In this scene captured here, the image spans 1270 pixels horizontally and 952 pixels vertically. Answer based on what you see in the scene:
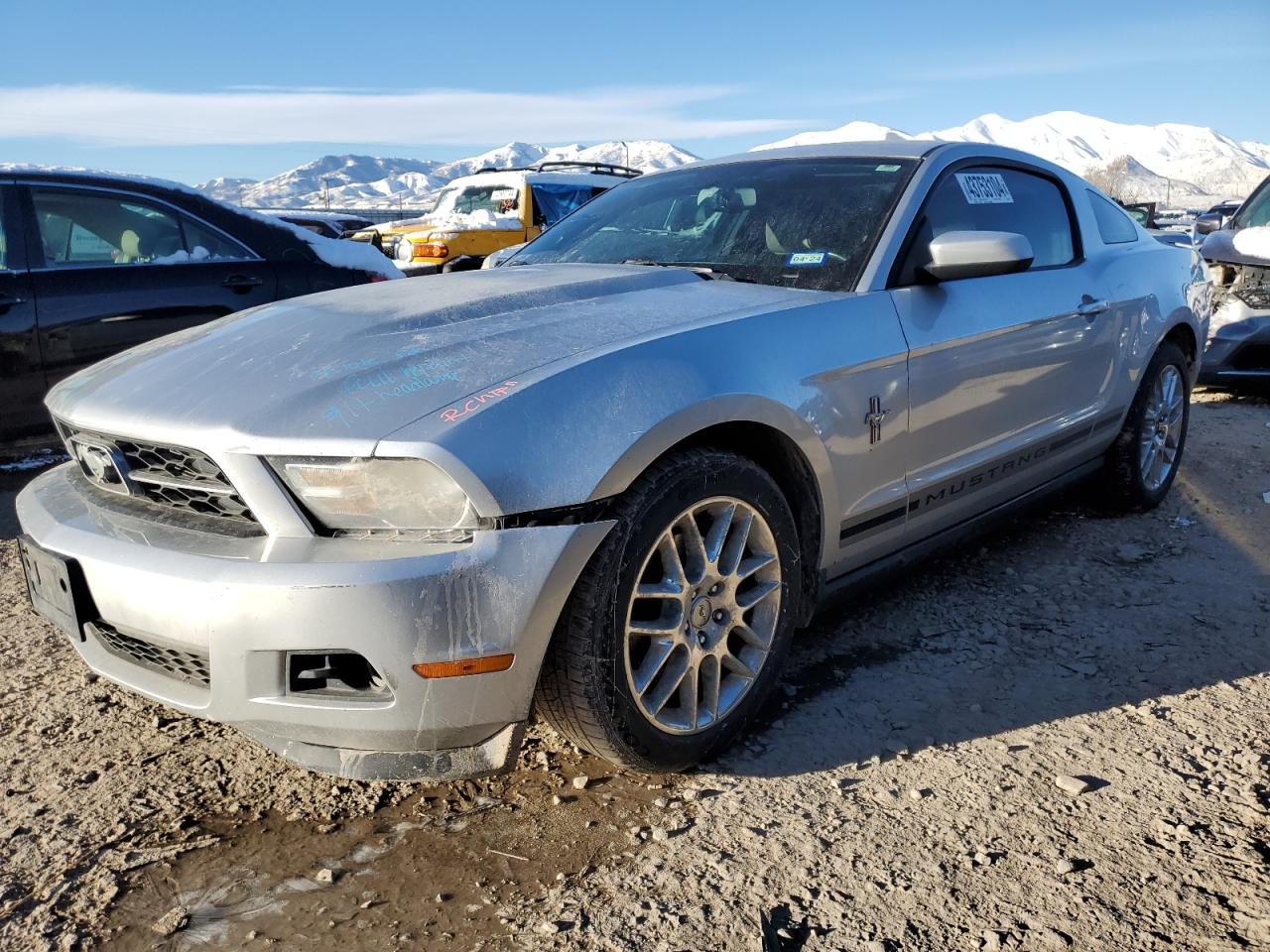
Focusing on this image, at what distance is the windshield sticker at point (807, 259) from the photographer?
9.14ft

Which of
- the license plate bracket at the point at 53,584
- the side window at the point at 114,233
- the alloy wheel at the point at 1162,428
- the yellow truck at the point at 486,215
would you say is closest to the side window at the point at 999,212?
the alloy wheel at the point at 1162,428

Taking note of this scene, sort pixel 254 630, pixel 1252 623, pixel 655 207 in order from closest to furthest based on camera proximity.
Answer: pixel 254 630 → pixel 1252 623 → pixel 655 207

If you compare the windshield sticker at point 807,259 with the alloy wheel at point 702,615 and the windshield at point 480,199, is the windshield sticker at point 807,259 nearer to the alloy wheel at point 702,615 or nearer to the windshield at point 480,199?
the alloy wheel at point 702,615

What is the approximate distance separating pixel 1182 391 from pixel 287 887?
4.19 metres

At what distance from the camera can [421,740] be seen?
73.2 inches

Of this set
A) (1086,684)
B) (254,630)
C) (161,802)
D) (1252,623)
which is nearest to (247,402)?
(254,630)

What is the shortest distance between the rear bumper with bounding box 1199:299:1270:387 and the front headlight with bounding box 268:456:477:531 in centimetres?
632

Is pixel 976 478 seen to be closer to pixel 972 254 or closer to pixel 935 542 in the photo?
pixel 935 542

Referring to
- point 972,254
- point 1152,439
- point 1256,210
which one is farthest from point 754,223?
point 1256,210

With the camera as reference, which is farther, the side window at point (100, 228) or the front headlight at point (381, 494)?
the side window at point (100, 228)

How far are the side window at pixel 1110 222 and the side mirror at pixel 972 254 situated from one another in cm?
138

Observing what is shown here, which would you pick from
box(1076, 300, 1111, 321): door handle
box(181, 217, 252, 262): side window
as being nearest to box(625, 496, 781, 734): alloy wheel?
box(1076, 300, 1111, 321): door handle

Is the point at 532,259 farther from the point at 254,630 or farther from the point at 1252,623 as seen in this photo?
the point at 1252,623

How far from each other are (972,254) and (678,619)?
1357mm
